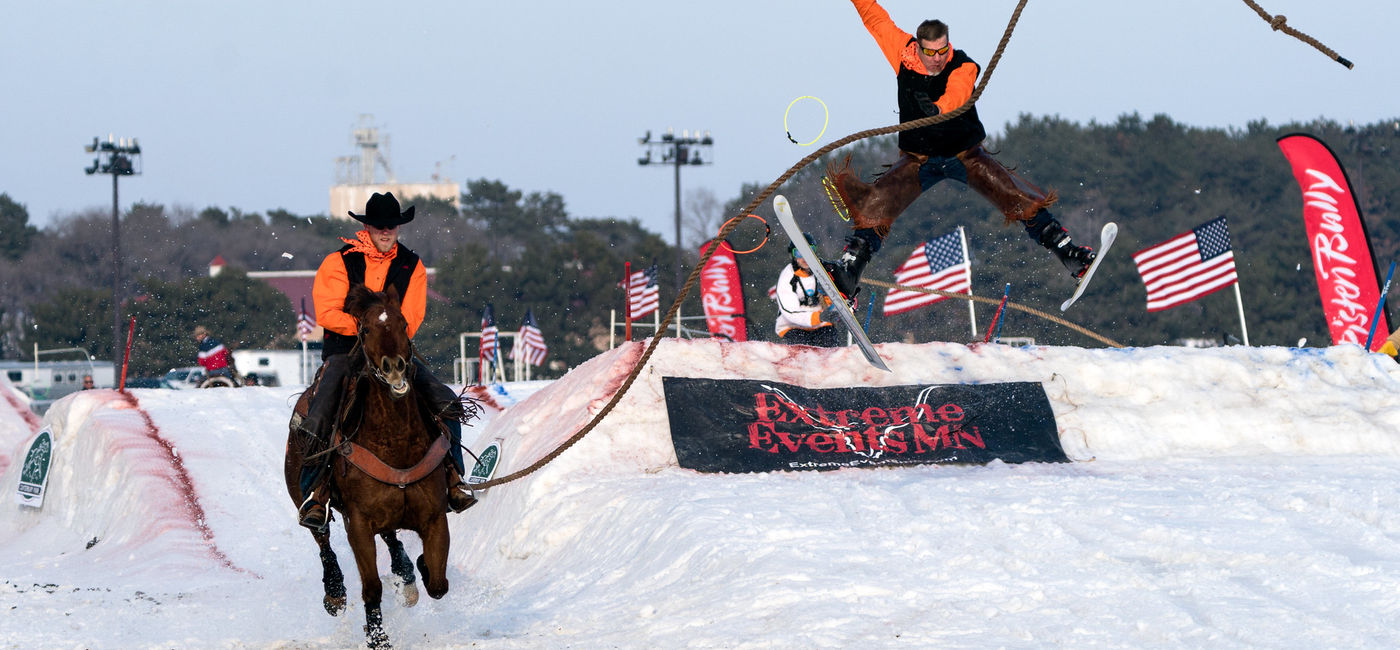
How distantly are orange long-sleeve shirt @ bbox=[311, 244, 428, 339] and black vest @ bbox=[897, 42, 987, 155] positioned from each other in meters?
3.84

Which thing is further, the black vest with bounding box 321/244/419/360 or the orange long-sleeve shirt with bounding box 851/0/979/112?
the orange long-sleeve shirt with bounding box 851/0/979/112

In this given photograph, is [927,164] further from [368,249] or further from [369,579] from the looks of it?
[369,579]

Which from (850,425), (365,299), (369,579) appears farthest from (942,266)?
(365,299)

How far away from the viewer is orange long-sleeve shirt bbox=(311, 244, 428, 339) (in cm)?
783

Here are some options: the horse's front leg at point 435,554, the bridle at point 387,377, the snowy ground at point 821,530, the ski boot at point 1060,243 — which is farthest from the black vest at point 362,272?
the ski boot at point 1060,243

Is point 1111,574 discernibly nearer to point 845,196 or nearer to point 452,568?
point 845,196

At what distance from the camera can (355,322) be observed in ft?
25.4

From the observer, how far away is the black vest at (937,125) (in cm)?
966

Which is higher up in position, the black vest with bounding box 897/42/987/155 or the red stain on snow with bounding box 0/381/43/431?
the black vest with bounding box 897/42/987/155

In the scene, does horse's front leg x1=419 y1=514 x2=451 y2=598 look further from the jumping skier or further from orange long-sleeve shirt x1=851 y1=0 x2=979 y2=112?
orange long-sleeve shirt x1=851 y1=0 x2=979 y2=112

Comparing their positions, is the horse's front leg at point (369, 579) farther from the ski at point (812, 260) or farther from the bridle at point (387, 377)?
the ski at point (812, 260)

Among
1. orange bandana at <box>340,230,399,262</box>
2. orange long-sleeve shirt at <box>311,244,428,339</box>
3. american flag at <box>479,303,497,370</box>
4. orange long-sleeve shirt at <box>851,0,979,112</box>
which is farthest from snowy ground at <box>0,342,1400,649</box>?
american flag at <box>479,303,497,370</box>

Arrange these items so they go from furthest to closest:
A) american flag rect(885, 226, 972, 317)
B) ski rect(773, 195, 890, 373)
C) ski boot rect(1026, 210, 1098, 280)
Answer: american flag rect(885, 226, 972, 317), ski boot rect(1026, 210, 1098, 280), ski rect(773, 195, 890, 373)

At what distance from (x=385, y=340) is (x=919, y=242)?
49201 millimetres
